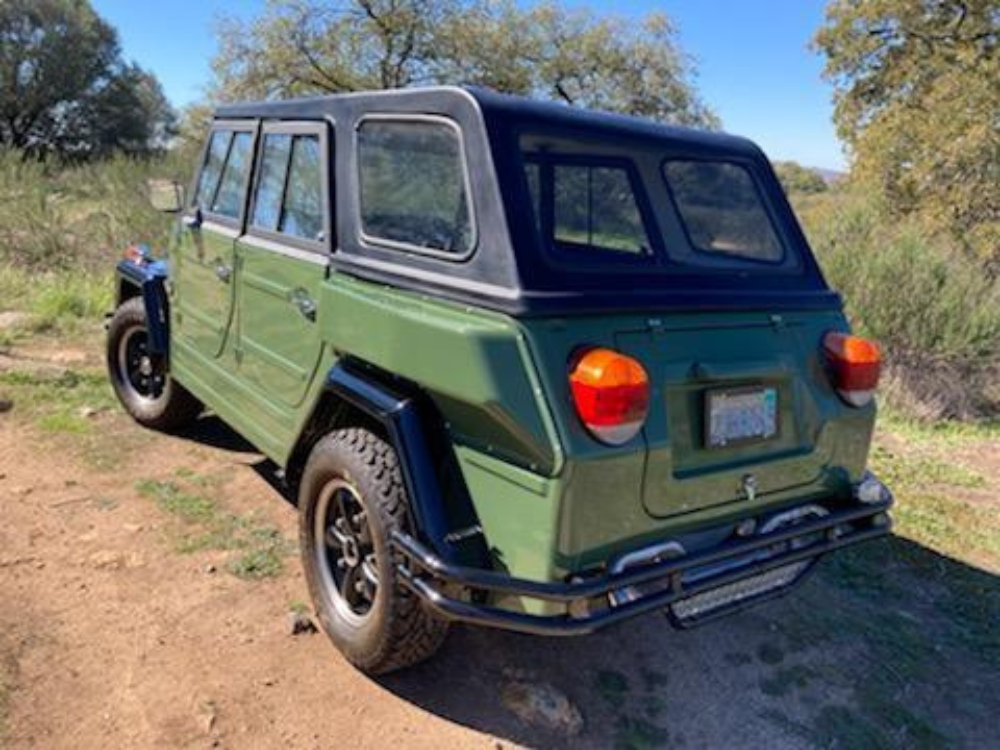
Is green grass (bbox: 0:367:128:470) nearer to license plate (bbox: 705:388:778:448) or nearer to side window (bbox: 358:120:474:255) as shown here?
side window (bbox: 358:120:474:255)

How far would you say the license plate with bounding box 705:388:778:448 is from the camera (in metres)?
2.54

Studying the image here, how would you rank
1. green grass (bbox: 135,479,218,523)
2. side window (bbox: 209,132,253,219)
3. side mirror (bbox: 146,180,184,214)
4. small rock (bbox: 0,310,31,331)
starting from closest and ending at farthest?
side window (bbox: 209,132,253,219) → green grass (bbox: 135,479,218,523) → side mirror (bbox: 146,180,184,214) → small rock (bbox: 0,310,31,331)

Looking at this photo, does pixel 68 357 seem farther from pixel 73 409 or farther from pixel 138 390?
Answer: pixel 138 390

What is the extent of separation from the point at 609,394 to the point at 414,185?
3.65 feet

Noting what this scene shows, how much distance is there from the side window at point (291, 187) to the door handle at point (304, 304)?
225mm

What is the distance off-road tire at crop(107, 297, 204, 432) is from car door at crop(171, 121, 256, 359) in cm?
49

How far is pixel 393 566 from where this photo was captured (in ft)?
8.40

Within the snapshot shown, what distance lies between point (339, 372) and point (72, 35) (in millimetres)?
30795

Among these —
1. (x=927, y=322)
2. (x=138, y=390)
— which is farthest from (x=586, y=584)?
(x=927, y=322)

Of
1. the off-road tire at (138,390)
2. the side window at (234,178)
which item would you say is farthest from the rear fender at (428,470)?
the off-road tire at (138,390)

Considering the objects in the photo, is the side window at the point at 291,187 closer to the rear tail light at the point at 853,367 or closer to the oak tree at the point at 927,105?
the rear tail light at the point at 853,367

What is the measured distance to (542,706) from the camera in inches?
110

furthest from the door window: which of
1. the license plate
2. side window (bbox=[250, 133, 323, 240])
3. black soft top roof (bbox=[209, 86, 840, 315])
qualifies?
the license plate

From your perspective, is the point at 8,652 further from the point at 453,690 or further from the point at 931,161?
the point at 931,161
